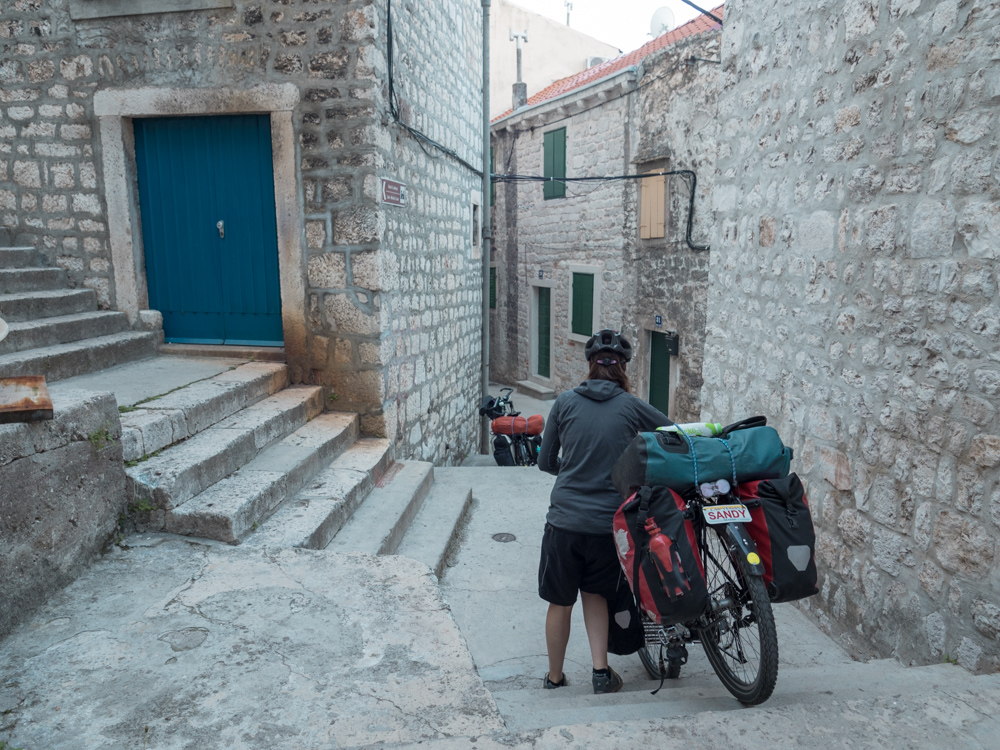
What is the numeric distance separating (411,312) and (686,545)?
12.5 feet

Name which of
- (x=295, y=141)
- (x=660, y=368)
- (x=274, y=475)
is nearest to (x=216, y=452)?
(x=274, y=475)

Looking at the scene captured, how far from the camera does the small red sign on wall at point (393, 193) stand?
15.6ft

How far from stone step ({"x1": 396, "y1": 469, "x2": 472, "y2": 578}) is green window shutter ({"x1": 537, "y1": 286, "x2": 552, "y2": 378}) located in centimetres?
965

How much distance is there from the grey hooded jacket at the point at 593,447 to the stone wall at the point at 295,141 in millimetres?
2397

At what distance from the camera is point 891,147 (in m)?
2.84

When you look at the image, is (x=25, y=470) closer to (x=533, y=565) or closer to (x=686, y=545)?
(x=686, y=545)

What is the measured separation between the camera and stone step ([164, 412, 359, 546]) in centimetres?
288

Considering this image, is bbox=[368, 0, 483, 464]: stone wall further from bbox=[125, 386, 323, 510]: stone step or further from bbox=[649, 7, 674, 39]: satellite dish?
bbox=[649, 7, 674, 39]: satellite dish

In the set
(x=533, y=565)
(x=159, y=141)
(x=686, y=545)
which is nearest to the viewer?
(x=686, y=545)

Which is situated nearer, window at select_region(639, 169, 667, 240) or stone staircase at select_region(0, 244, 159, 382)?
stone staircase at select_region(0, 244, 159, 382)

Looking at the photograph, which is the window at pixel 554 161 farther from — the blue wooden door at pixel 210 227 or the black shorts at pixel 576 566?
the black shorts at pixel 576 566

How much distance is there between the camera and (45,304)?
452cm

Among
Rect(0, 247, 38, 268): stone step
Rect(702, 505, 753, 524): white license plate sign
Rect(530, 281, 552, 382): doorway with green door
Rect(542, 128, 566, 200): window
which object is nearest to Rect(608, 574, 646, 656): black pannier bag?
Rect(702, 505, 753, 524): white license plate sign

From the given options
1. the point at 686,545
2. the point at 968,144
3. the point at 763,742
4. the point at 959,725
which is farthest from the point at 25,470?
the point at 968,144
